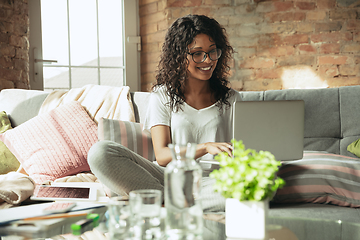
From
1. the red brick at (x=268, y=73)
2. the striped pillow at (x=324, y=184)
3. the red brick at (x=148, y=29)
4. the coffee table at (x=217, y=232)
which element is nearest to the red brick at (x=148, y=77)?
the red brick at (x=148, y=29)

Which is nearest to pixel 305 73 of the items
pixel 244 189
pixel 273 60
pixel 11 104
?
pixel 273 60

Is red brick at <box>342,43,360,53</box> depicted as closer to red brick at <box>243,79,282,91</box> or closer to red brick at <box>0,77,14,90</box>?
red brick at <box>243,79,282,91</box>

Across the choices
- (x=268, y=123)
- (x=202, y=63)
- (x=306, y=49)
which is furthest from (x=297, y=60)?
(x=268, y=123)

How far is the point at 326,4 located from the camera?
2.84 metres

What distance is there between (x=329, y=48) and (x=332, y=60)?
0.32 feet

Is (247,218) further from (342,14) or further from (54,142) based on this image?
(342,14)

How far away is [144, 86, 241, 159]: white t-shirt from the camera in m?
1.63

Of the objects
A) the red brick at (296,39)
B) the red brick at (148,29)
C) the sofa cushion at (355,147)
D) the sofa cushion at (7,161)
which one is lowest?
the sofa cushion at (7,161)

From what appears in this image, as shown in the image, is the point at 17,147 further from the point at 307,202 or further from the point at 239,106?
the point at 307,202

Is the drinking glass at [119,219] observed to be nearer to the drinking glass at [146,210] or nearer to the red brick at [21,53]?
the drinking glass at [146,210]

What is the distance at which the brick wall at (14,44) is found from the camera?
8.82ft

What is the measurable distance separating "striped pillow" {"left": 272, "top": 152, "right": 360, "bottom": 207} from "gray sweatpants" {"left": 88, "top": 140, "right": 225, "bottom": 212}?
0.81ft

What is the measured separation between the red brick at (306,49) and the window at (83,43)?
1.45 metres

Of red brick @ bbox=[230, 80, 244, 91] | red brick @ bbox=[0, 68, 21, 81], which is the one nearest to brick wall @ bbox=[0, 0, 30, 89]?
red brick @ bbox=[0, 68, 21, 81]
